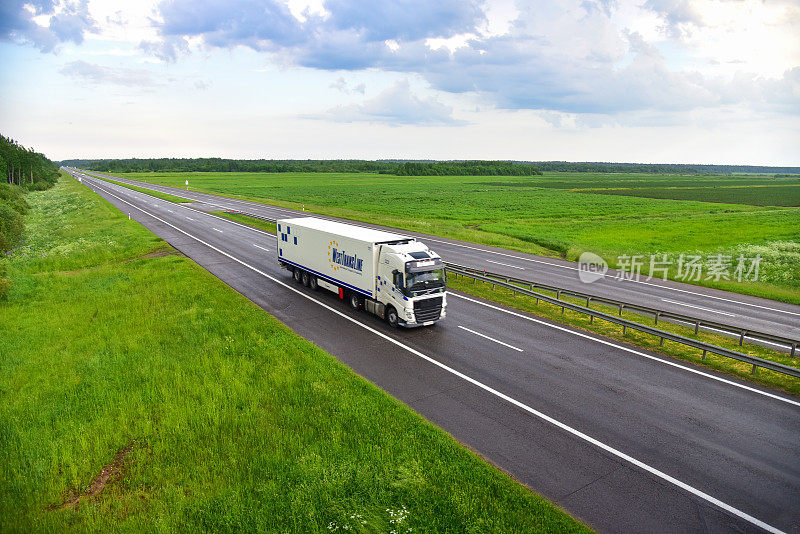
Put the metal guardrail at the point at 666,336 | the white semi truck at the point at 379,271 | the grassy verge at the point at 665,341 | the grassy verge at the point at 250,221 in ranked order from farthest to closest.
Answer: the grassy verge at the point at 250,221, the white semi truck at the point at 379,271, the grassy verge at the point at 665,341, the metal guardrail at the point at 666,336

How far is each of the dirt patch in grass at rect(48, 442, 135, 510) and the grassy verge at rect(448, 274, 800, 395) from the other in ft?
59.0

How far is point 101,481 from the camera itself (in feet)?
34.1

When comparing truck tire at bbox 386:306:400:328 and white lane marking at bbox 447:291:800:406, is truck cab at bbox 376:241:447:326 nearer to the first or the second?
truck tire at bbox 386:306:400:328

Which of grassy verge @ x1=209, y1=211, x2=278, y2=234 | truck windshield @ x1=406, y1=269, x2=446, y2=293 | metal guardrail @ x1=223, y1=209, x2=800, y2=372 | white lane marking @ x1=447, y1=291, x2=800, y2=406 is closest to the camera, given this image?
white lane marking @ x1=447, y1=291, x2=800, y2=406

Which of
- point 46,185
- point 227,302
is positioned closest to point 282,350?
point 227,302

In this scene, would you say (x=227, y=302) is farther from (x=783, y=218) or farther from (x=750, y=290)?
(x=783, y=218)

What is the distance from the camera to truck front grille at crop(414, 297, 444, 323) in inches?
752

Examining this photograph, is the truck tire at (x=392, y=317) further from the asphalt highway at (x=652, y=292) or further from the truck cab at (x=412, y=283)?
the asphalt highway at (x=652, y=292)

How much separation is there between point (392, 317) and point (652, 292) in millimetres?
18014

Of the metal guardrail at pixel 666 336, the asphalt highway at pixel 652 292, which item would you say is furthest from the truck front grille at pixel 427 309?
the asphalt highway at pixel 652 292

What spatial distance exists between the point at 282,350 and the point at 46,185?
144907 mm

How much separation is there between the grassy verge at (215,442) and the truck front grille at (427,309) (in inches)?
180

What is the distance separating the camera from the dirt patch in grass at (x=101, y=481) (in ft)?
32.0

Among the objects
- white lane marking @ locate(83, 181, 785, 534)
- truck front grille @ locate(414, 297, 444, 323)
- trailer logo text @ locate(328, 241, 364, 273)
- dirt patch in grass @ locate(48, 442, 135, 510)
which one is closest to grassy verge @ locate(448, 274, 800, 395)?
truck front grille @ locate(414, 297, 444, 323)
